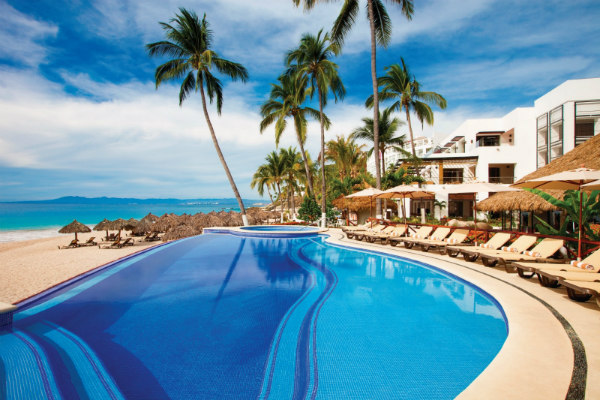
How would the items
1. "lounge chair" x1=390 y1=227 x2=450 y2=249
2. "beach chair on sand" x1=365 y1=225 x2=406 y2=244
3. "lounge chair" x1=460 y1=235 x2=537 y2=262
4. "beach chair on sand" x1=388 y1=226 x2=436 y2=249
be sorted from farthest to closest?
1. "beach chair on sand" x1=365 y1=225 x2=406 y2=244
2. "beach chair on sand" x1=388 y1=226 x2=436 y2=249
3. "lounge chair" x1=390 y1=227 x2=450 y2=249
4. "lounge chair" x1=460 y1=235 x2=537 y2=262

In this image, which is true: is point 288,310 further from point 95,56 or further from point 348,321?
point 95,56

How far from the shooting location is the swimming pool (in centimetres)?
307

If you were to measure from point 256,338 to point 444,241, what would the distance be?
311 inches

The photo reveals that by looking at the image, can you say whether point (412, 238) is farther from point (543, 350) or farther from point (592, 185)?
point (543, 350)

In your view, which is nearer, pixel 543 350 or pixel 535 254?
pixel 543 350

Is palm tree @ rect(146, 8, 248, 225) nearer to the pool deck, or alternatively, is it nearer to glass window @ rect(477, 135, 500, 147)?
the pool deck

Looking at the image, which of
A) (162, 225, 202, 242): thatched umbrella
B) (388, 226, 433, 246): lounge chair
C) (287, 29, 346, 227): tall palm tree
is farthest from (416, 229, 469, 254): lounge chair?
(162, 225, 202, 242): thatched umbrella

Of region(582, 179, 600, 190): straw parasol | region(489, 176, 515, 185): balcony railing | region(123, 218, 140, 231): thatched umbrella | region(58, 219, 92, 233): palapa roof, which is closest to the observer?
region(582, 179, 600, 190): straw parasol

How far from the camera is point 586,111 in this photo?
18.0 metres

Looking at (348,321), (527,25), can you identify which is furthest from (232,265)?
(527,25)

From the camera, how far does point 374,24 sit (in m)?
14.3


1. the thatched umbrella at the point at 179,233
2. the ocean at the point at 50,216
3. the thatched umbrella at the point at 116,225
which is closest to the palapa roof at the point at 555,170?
the thatched umbrella at the point at 179,233

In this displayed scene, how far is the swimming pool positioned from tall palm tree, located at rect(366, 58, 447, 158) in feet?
53.7

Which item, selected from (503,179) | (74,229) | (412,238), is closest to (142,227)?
(74,229)
